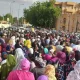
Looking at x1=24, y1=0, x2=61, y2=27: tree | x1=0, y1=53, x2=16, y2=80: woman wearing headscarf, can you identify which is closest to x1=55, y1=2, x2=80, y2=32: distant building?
x1=24, y1=0, x2=61, y2=27: tree

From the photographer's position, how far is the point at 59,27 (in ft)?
267

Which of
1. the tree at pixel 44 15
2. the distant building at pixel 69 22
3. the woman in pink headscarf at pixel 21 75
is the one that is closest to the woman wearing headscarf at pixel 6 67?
the woman in pink headscarf at pixel 21 75

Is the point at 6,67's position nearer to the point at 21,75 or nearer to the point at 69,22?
the point at 21,75

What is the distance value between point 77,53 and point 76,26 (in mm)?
71053

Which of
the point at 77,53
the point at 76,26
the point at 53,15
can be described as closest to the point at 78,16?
the point at 76,26

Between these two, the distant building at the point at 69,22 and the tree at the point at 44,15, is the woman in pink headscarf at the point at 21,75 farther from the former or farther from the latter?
the distant building at the point at 69,22

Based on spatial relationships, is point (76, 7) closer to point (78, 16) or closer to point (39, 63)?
point (78, 16)

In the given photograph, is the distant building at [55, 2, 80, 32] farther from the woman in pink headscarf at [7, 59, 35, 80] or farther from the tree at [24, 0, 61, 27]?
the woman in pink headscarf at [7, 59, 35, 80]

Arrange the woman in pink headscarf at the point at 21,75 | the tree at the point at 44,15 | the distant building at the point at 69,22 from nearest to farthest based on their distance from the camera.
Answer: the woman in pink headscarf at the point at 21,75 → the tree at the point at 44,15 → the distant building at the point at 69,22

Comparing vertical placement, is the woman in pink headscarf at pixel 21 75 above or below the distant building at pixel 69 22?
above

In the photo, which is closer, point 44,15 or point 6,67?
point 6,67

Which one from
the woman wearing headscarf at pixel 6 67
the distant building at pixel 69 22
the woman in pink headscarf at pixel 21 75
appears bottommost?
the distant building at pixel 69 22

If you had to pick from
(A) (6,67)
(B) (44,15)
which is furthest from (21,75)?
(B) (44,15)

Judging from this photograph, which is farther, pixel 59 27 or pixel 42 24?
pixel 59 27
